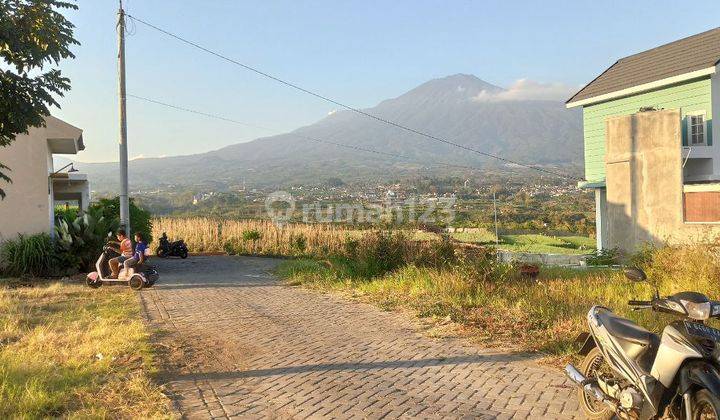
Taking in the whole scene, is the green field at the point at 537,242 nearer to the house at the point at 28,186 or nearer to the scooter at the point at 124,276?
the scooter at the point at 124,276

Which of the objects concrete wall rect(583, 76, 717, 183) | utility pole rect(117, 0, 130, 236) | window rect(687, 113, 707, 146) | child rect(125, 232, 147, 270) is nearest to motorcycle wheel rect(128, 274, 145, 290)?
child rect(125, 232, 147, 270)

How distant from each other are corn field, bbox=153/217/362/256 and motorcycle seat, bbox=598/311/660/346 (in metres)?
17.3

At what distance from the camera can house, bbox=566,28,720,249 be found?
13.9 m

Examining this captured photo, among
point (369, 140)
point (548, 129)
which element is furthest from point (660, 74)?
point (548, 129)

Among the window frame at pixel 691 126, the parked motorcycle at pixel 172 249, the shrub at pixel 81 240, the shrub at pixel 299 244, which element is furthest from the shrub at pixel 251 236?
the window frame at pixel 691 126

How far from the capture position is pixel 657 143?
1456 cm

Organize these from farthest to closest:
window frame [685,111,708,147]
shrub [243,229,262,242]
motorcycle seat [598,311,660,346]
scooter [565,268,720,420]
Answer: shrub [243,229,262,242]
window frame [685,111,708,147]
motorcycle seat [598,311,660,346]
scooter [565,268,720,420]

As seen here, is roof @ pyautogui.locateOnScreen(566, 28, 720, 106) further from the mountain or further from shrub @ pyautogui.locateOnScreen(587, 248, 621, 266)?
the mountain

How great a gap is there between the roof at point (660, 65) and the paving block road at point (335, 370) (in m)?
13.6

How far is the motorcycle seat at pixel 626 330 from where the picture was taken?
13.4 ft

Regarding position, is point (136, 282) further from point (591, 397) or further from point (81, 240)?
point (591, 397)

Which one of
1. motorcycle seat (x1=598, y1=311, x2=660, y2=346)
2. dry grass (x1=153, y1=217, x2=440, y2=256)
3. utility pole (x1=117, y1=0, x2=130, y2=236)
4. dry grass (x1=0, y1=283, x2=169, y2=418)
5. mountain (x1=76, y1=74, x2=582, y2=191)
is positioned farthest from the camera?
mountain (x1=76, y1=74, x2=582, y2=191)

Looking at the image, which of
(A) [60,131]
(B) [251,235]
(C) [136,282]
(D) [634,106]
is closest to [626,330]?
(C) [136,282]

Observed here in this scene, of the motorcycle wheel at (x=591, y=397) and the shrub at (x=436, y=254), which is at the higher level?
the shrub at (x=436, y=254)
